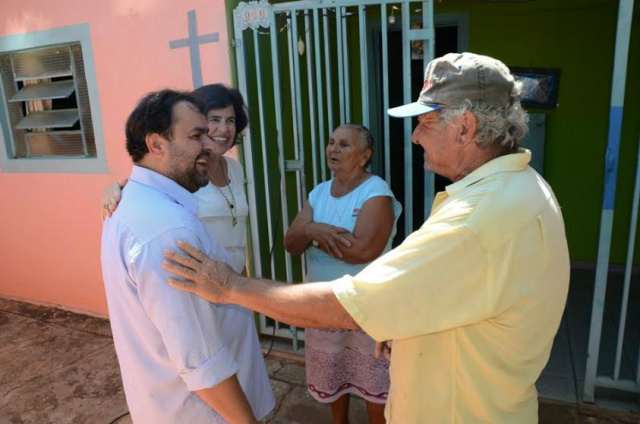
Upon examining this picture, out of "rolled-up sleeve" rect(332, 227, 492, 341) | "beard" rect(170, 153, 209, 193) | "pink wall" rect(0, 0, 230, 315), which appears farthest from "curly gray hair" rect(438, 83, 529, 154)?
"pink wall" rect(0, 0, 230, 315)

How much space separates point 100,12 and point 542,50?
4.16 metres

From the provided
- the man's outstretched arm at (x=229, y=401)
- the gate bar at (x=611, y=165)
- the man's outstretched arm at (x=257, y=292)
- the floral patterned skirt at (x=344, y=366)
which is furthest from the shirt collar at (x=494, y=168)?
the gate bar at (x=611, y=165)

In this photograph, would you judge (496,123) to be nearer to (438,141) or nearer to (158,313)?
(438,141)

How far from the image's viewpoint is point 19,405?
10.6ft

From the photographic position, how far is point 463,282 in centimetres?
112

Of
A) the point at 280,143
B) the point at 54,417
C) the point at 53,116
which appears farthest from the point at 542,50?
the point at 54,417

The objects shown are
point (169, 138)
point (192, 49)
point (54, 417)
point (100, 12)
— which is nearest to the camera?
point (169, 138)

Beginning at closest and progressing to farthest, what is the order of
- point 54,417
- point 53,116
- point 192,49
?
point 54,417, point 192,49, point 53,116

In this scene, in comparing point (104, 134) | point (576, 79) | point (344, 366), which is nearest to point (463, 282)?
point (344, 366)

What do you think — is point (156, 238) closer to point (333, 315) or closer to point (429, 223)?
point (333, 315)

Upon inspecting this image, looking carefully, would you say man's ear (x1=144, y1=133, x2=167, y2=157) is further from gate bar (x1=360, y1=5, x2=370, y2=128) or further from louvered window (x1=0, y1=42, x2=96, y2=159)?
louvered window (x1=0, y1=42, x2=96, y2=159)

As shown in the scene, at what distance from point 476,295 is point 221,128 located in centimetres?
Result: 171

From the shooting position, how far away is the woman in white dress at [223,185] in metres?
2.34

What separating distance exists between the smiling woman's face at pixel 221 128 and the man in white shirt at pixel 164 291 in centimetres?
81
